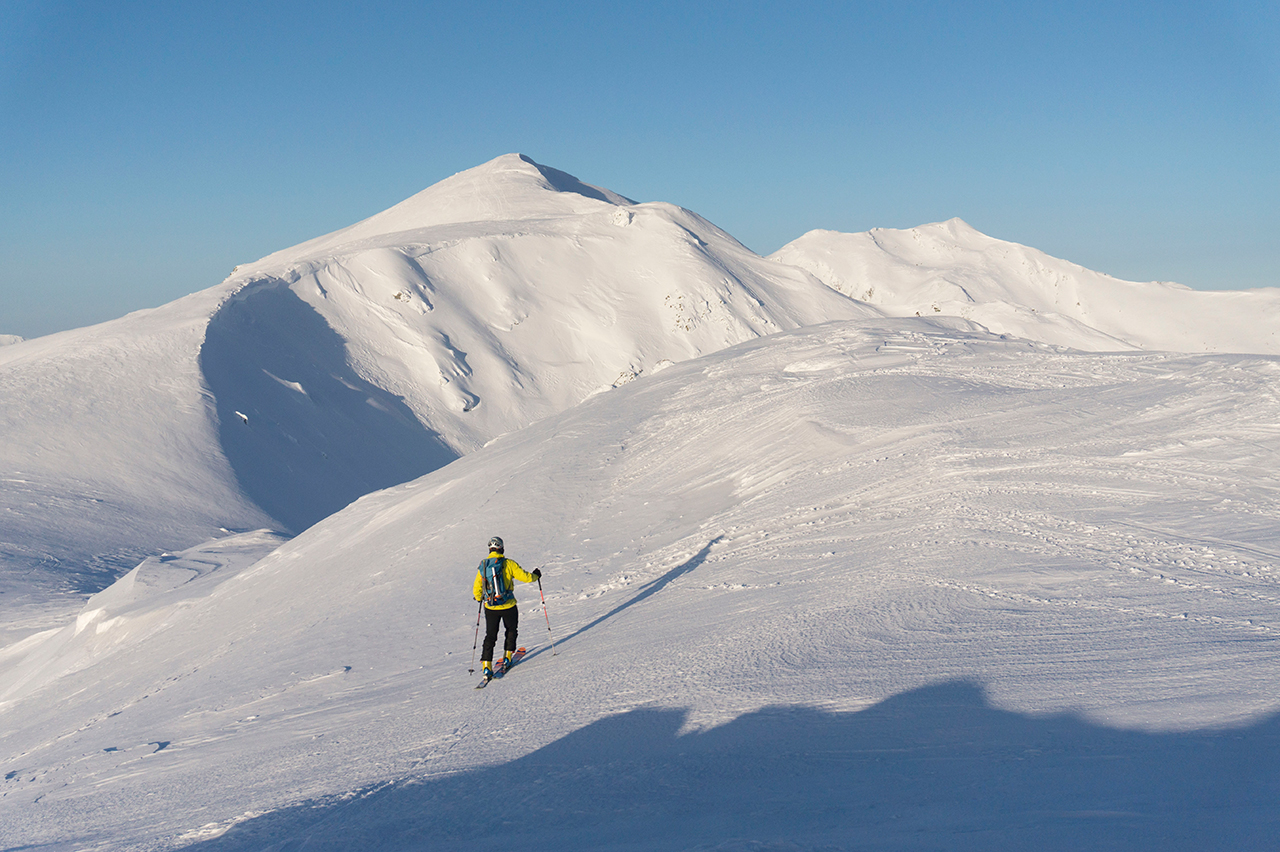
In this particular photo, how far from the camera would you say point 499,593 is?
24.4ft

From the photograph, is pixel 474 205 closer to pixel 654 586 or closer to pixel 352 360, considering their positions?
pixel 352 360

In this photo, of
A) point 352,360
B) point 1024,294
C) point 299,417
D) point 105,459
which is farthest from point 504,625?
point 1024,294

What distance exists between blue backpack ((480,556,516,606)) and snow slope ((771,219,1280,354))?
4426 centimetres

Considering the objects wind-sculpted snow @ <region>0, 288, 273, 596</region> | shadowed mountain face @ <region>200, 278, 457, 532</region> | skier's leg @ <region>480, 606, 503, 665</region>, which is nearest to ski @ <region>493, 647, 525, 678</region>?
skier's leg @ <region>480, 606, 503, 665</region>

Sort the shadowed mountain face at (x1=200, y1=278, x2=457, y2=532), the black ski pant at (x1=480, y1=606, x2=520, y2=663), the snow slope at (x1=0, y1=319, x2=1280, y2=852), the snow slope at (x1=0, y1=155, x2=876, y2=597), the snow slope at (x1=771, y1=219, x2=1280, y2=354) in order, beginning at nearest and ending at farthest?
the snow slope at (x1=0, y1=319, x2=1280, y2=852), the black ski pant at (x1=480, y1=606, x2=520, y2=663), the snow slope at (x1=0, y1=155, x2=876, y2=597), the shadowed mountain face at (x1=200, y1=278, x2=457, y2=532), the snow slope at (x1=771, y1=219, x2=1280, y2=354)

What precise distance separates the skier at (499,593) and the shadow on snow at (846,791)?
7.29 ft

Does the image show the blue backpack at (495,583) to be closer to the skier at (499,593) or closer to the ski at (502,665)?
the skier at (499,593)

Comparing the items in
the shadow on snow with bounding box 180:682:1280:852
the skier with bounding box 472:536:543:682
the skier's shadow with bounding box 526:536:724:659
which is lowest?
the shadow on snow with bounding box 180:682:1280:852

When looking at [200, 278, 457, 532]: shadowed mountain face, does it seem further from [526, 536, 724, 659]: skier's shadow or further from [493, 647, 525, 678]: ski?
[493, 647, 525, 678]: ski

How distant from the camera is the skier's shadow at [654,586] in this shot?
7875 millimetres

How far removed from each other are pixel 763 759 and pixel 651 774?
646 mm

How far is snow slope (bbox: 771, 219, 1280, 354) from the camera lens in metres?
51.4

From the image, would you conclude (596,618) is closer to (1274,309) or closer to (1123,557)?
(1123,557)

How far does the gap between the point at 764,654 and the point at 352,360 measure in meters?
33.3
